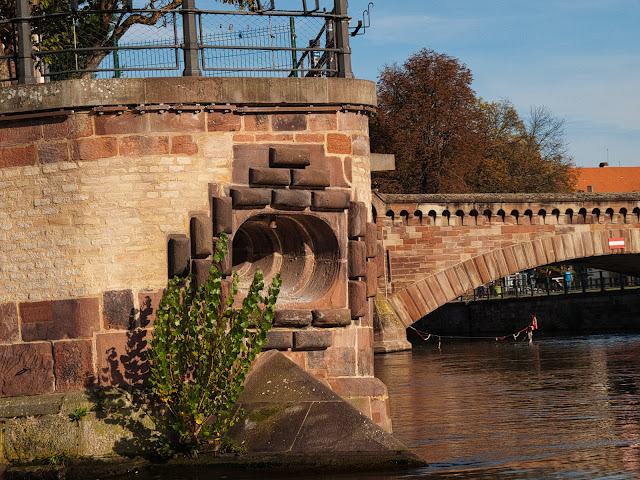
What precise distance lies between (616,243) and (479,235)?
4.07 metres

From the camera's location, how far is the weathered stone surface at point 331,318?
9914mm

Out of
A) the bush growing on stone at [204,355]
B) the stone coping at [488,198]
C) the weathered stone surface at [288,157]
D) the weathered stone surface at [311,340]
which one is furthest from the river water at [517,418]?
the stone coping at [488,198]

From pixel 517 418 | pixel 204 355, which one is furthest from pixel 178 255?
pixel 517 418

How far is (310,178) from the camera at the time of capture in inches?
387

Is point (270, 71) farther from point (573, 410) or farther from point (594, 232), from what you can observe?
point (594, 232)

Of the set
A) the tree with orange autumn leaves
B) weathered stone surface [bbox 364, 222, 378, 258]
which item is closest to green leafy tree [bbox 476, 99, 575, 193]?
the tree with orange autumn leaves

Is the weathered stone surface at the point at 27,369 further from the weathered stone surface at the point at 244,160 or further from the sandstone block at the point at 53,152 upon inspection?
the weathered stone surface at the point at 244,160

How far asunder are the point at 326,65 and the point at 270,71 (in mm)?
742

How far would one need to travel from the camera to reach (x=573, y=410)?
13492mm

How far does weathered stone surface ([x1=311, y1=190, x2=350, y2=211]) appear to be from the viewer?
992cm

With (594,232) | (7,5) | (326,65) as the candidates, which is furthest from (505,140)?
(326,65)

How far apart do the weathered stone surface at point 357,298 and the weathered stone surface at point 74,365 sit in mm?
2330

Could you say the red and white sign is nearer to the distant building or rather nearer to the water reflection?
the water reflection

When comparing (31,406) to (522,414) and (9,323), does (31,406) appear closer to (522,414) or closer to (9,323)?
(9,323)
